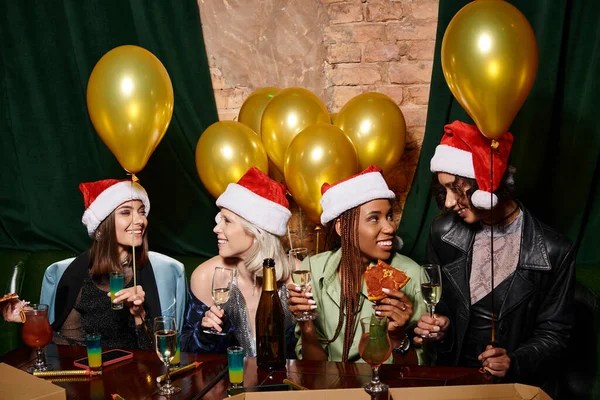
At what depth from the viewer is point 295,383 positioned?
6.23ft

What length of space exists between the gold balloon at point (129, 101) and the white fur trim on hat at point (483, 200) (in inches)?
52.2

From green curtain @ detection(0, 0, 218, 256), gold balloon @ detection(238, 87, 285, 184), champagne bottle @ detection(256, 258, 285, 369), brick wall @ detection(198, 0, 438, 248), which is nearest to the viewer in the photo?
champagne bottle @ detection(256, 258, 285, 369)

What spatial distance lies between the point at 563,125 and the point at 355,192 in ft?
3.89

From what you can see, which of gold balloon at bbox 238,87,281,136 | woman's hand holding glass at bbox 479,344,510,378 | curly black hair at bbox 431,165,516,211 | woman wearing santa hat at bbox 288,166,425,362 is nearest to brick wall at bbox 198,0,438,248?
gold balloon at bbox 238,87,281,136

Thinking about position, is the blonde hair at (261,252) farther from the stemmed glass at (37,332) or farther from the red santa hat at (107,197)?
the stemmed glass at (37,332)

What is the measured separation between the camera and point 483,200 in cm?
246

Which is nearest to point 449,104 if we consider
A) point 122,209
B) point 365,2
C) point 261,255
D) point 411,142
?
point 411,142

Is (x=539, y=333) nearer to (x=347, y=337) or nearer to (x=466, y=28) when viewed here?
(x=347, y=337)

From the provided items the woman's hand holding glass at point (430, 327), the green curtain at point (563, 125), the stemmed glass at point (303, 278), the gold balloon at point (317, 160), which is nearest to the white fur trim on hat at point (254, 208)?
the gold balloon at point (317, 160)

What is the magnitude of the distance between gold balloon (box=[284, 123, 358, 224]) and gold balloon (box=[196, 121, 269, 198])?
0.27 metres

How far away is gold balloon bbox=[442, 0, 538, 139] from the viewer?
224cm

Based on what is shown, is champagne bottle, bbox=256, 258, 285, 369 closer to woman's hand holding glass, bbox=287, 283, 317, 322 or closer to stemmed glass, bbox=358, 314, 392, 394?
woman's hand holding glass, bbox=287, 283, 317, 322

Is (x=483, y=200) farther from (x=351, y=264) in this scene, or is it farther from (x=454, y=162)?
(x=351, y=264)

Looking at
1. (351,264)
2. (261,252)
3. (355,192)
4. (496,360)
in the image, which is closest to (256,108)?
(261,252)
